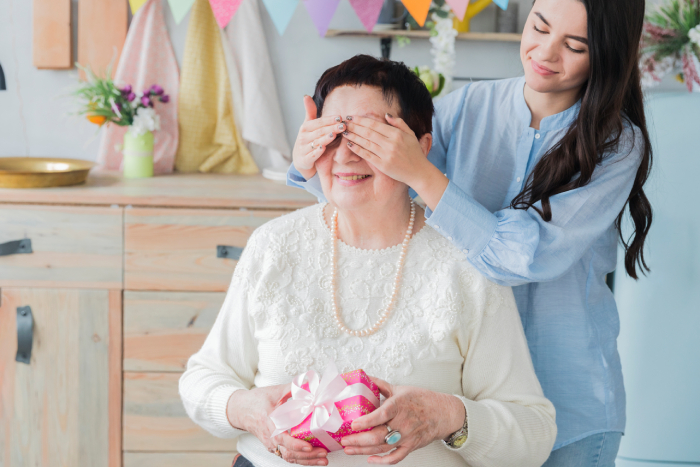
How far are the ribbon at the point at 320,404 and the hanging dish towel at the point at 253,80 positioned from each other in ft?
5.27

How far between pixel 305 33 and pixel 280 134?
411 millimetres

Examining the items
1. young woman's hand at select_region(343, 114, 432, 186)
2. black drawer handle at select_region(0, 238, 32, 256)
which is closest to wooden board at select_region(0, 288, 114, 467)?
black drawer handle at select_region(0, 238, 32, 256)

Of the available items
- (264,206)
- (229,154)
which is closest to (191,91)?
(229,154)

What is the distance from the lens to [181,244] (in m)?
1.92

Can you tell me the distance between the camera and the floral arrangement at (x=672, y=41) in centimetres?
189

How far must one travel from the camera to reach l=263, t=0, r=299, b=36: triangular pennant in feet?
6.30

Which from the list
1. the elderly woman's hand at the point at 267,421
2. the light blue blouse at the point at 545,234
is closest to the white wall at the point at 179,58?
the light blue blouse at the point at 545,234

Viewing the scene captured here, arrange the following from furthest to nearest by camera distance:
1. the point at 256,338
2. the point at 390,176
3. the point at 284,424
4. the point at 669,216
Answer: the point at 669,216
the point at 256,338
the point at 390,176
the point at 284,424

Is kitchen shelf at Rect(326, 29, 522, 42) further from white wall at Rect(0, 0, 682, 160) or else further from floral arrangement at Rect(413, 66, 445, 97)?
floral arrangement at Rect(413, 66, 445, 97)

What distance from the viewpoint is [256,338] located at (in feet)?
3.89

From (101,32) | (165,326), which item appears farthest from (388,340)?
(101,32)

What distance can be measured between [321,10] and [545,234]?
1.22m

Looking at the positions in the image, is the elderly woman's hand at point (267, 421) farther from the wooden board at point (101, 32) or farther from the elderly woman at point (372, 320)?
the wooden board at point (101, 32)

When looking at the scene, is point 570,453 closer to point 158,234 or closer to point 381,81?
point 381,81
